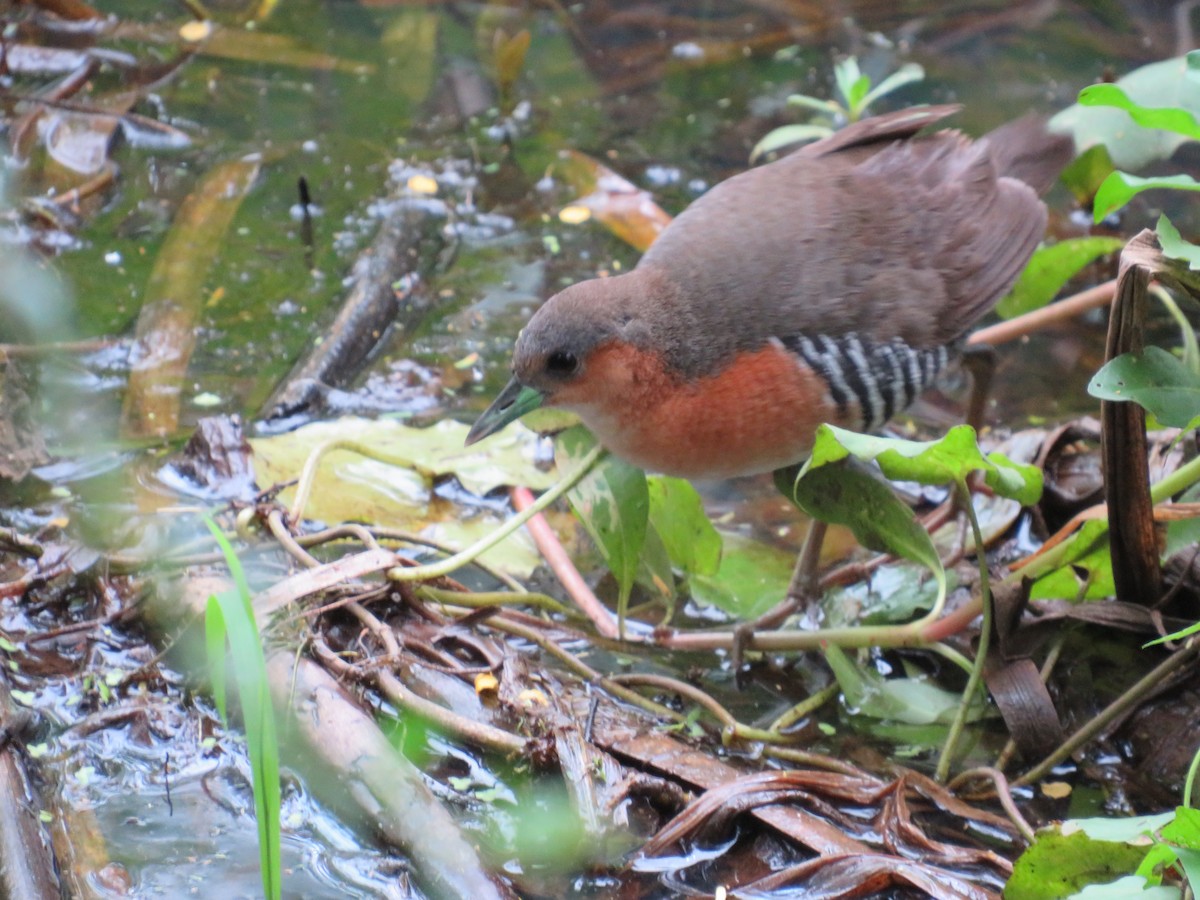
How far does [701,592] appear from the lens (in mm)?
3084

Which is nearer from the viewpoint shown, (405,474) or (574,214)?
(405,474)

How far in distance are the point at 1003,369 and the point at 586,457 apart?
6.39 ft

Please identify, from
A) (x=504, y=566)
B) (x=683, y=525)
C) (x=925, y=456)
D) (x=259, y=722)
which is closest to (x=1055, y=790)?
(x=925, y=456)

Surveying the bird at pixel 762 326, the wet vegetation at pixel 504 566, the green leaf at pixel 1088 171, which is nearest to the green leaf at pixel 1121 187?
the wet vegetation at pixel 504 566

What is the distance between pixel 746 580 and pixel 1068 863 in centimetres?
132

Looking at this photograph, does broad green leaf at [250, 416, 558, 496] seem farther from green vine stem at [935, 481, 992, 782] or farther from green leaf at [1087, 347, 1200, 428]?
green leaf at [1087, 347, 1200, 428]

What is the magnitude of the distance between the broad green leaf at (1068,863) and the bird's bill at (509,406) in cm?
147

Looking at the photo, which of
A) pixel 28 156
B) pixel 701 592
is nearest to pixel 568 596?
pixel 701 592

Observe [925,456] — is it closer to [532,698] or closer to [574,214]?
[532,698]

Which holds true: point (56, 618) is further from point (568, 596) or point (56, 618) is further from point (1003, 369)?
point (1003, 369)

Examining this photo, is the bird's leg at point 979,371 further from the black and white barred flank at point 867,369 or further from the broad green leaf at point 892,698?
the broad green leaf at point 892,698

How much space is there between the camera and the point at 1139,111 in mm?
1863

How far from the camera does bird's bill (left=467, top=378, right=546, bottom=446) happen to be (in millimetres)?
2910

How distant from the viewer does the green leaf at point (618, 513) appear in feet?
8.89
